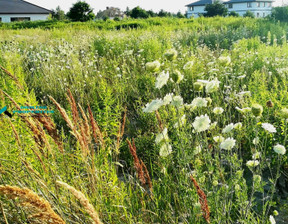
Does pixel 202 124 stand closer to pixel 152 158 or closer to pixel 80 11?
pixel 152 158

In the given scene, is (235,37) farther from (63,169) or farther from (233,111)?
(63,169)

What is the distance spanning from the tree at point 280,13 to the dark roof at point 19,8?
41277mm

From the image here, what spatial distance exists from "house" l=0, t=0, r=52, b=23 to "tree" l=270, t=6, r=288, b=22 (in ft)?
128

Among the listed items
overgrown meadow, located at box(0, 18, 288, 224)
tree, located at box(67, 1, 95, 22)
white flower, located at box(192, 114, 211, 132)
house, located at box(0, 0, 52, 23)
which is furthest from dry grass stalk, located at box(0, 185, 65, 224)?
house, located at box(0, 0, 52, 23)

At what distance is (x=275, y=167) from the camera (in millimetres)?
2723

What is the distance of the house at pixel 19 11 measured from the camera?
45469 mm

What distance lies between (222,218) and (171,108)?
1470mm

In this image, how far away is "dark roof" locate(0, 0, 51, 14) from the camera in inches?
1795

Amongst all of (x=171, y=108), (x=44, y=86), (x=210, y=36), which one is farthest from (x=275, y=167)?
(x=210, y=36)

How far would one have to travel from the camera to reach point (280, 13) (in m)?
15.9

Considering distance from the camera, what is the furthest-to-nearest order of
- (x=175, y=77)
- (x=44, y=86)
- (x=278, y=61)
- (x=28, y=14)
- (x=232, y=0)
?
1. (x=232, y=0)
2. (x=28, y=14)
3. (x=44, y=86)
4. (x=278, y=61)
5. (x=175, y=77)

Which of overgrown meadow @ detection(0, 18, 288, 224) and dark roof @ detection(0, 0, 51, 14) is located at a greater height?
dark roof @ detection(0, 0, 51, 14)

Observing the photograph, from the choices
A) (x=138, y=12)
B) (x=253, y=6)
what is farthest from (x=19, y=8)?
(x=253, y=6)

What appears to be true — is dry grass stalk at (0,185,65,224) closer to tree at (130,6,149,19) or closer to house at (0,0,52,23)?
tree at (130,6,149,19)
